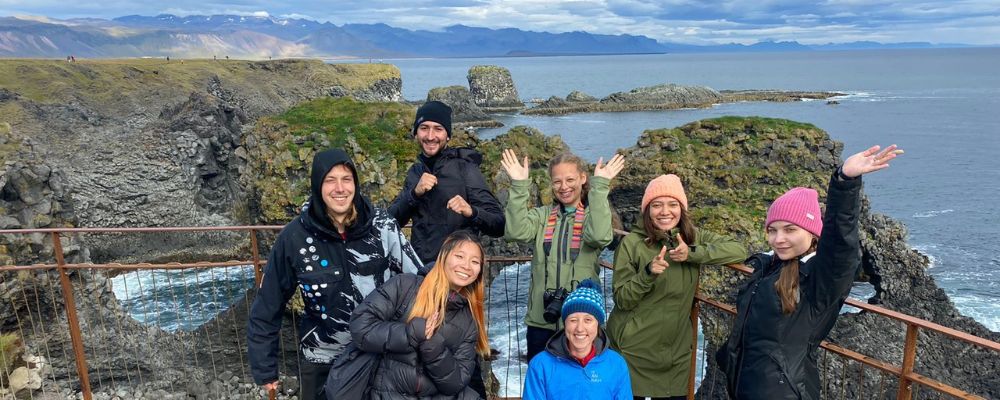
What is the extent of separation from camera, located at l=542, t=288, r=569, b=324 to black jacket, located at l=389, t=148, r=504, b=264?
0.68 metres

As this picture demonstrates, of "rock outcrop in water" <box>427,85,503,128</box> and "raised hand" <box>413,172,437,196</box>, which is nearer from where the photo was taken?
"raised hand" <box>413,172,437,196</box>

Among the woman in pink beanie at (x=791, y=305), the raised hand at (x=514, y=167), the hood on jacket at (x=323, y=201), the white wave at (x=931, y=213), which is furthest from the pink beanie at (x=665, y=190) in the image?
the white wave at (x=931, y=213)

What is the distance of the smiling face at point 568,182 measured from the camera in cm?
427

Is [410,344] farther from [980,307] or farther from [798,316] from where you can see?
[980,307]

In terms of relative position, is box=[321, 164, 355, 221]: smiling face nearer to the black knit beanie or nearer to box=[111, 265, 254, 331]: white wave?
the black knit beanie

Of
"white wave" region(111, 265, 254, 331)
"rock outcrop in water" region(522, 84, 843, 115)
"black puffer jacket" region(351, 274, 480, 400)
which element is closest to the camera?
"black puffer jacket" region(351, 274, 480, 400)

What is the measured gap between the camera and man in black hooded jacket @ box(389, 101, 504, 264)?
4.63 metres

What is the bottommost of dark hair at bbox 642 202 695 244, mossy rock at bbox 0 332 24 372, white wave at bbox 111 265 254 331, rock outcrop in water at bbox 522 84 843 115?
white wave at bbox 111 265 254 331

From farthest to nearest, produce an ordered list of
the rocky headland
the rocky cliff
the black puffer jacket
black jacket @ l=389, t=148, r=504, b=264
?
the rocky cliff, the rocky headland, black jacket @ l=389, t=148, r=504, b=264, the black puffer jacket

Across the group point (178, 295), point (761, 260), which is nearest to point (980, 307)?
point (761, 260)

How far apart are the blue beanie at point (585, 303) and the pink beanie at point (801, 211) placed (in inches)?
42.2

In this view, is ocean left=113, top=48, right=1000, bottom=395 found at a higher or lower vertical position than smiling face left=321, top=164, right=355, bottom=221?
lower

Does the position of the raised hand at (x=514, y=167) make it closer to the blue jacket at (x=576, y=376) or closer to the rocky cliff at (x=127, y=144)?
the blue jacket at (x=576, y=376)

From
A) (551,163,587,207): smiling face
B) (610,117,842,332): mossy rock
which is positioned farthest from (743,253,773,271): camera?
(610,117,842,332): mossy rock
